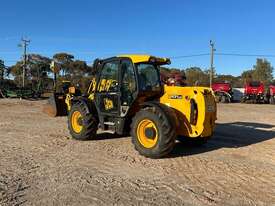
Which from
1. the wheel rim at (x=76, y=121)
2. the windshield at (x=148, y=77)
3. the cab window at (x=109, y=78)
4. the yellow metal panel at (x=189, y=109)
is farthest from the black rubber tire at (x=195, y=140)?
the wheel rim at (x=76, y=121)

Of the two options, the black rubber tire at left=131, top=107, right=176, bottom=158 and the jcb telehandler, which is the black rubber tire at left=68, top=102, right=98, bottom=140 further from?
the black rubber tire at left=131, top=107, right=176, bottom=158

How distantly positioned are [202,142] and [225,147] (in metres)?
0.65

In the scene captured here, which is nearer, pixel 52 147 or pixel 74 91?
pixel 52 147

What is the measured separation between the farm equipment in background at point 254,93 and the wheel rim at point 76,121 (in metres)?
30.3

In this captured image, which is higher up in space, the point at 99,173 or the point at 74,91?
the point at 74,91

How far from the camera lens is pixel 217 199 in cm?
625

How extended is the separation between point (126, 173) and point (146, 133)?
1.80 metres

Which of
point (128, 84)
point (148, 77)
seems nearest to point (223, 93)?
point (148, 77)

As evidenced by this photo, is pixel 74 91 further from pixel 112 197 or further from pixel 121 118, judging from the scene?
pixel 112 197

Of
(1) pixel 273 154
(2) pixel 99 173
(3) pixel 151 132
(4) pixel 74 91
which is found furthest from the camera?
(4) pixel 74 91

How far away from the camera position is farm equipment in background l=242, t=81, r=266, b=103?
3925cm

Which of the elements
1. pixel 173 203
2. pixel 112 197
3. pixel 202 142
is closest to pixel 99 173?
pixel 112 197

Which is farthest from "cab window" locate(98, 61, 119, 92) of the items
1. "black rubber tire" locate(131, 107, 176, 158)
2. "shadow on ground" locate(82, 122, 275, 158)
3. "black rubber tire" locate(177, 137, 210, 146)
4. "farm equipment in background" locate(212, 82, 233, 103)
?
"farm equipment in background" locate(212, 82, 233, 103)

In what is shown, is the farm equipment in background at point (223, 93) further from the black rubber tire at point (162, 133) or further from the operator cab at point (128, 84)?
the black rubber tire at point (162, 133)
